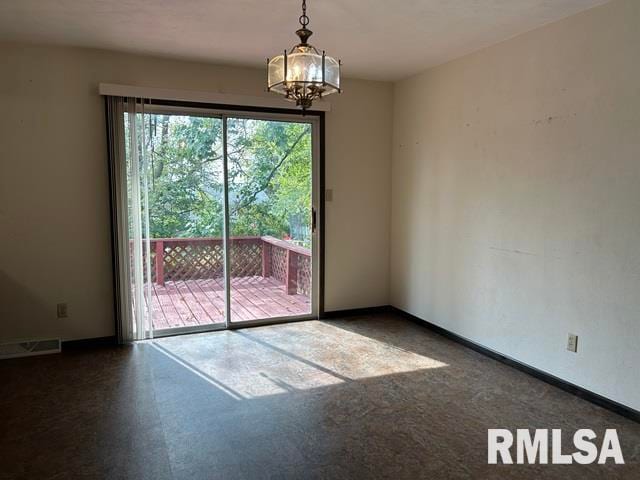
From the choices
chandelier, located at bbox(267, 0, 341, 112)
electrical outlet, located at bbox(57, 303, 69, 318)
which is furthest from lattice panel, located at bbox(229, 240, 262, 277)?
chandelier, located at bbox(267, 0, 341, 112)

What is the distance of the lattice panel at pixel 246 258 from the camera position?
14.4 ft

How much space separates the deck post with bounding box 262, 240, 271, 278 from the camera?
450 cm

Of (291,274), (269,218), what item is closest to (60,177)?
(269,218)

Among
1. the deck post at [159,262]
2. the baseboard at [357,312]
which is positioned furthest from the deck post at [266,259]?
the deck post at [159,262]

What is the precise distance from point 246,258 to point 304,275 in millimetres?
662

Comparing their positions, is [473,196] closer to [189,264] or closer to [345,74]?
[345,74]

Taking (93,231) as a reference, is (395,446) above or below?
below

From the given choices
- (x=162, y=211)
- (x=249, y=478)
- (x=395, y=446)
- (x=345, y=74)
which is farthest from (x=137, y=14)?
(x=395, y=446)

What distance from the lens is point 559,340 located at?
309 cm

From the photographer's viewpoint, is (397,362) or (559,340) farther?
(397,362)

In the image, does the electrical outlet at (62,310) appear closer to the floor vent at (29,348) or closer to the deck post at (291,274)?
the floor vent at (29,348)

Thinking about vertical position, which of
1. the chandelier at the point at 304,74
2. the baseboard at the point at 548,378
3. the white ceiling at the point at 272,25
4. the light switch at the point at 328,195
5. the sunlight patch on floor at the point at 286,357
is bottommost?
the sunlight patch on floor at the point at 286,357

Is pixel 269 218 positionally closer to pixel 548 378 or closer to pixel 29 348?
pixel 29 348

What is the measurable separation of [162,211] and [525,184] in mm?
3028
